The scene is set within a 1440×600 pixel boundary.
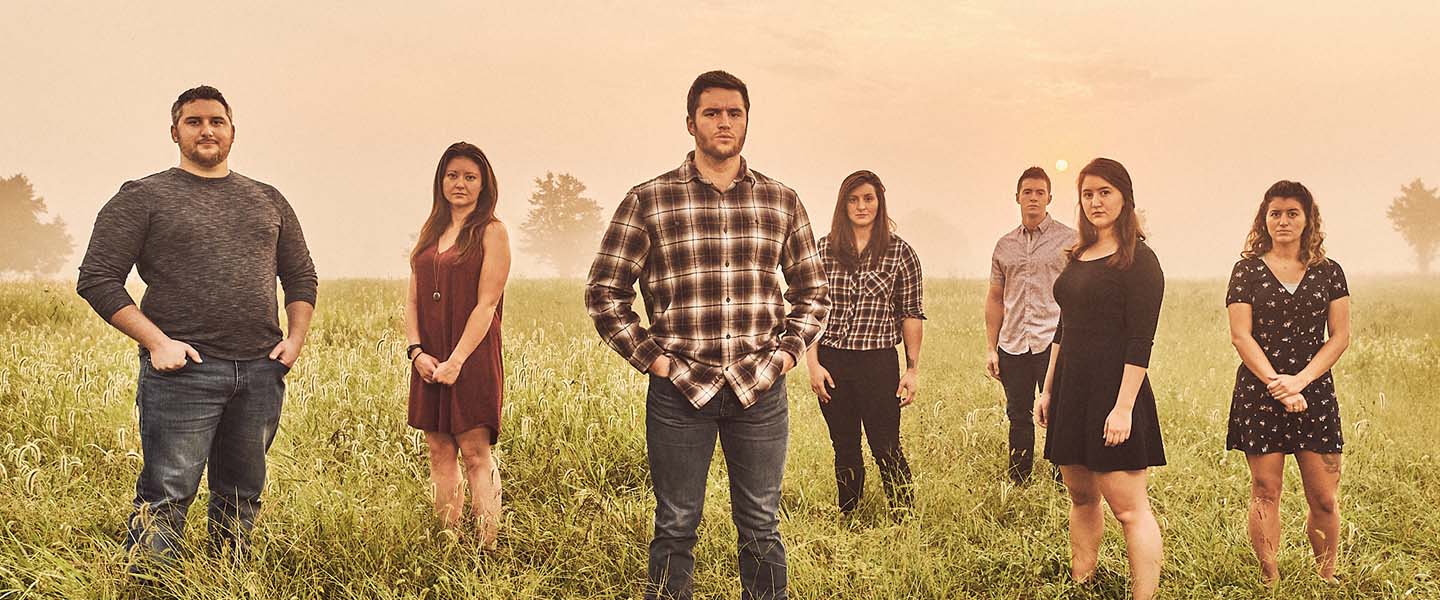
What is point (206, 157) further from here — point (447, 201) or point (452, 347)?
point (452, 347)

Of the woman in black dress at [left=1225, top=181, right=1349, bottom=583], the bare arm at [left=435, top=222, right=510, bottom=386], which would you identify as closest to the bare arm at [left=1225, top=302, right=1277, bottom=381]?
the woman in black dress at [left=1225, top=181, right=1349, bottom=583]

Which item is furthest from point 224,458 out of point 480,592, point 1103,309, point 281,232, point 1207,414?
point 1207,414

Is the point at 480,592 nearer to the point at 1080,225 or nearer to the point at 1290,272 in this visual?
the point at 1080,225

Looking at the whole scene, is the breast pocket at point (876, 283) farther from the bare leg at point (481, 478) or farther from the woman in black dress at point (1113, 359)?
the bare leg at point (481, 478)

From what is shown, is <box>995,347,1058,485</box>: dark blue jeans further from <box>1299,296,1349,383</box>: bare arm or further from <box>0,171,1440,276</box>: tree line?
<box>0,171,1440,276</box>: tree line

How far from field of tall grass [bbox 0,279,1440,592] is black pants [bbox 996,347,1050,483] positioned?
0.23 m

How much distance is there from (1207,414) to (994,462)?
356cm

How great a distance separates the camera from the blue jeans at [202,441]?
4.07 metres

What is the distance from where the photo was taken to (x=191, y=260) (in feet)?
13.5

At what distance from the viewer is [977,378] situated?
40.8 ft

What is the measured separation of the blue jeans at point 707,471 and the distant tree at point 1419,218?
3502 inches

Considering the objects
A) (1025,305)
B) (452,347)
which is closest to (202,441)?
(452,347)

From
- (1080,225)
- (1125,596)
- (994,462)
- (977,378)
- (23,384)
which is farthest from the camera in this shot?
(977,378)

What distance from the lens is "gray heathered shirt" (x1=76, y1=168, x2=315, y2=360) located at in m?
4.00
